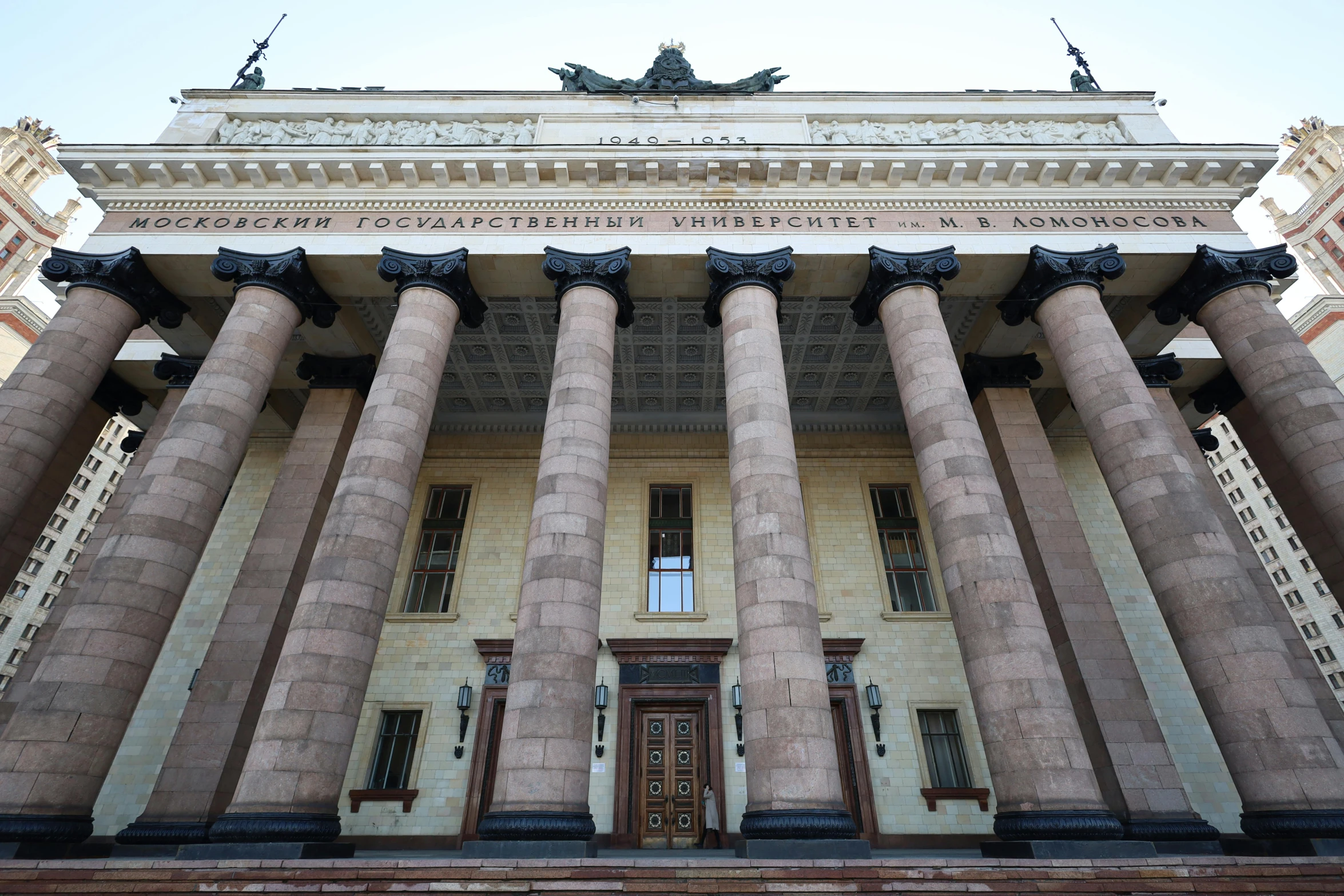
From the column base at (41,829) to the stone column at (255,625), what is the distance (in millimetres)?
1609

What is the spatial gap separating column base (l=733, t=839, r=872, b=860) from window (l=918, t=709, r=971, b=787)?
9.13m

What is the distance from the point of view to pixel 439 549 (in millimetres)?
19844

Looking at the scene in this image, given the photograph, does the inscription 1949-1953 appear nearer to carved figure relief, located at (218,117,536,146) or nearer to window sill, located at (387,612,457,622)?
carved figure relief, located at (218,117,536,146)

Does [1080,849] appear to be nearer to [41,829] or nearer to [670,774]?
[670,774]

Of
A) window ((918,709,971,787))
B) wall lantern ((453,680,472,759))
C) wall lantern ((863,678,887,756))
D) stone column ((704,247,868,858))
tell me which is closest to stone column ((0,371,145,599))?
wall lantern ((453,680,472,759))

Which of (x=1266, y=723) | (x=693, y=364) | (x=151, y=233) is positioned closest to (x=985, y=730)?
(x=1266, y=723)

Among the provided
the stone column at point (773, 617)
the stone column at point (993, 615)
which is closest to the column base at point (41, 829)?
the stone column at point (773, 617)

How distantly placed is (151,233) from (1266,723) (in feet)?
73.0

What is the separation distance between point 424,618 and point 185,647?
5.76 m

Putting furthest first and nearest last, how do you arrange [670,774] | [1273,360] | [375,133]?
[375,133] → [670,774] → [1273,360]

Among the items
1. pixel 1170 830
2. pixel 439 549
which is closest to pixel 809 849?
pixel 1170 830

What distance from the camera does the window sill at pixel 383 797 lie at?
52.2 feet

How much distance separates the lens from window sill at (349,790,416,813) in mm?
15906

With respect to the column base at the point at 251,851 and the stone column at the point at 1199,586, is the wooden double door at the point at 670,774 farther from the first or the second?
the stone column at the point at 1199,586
